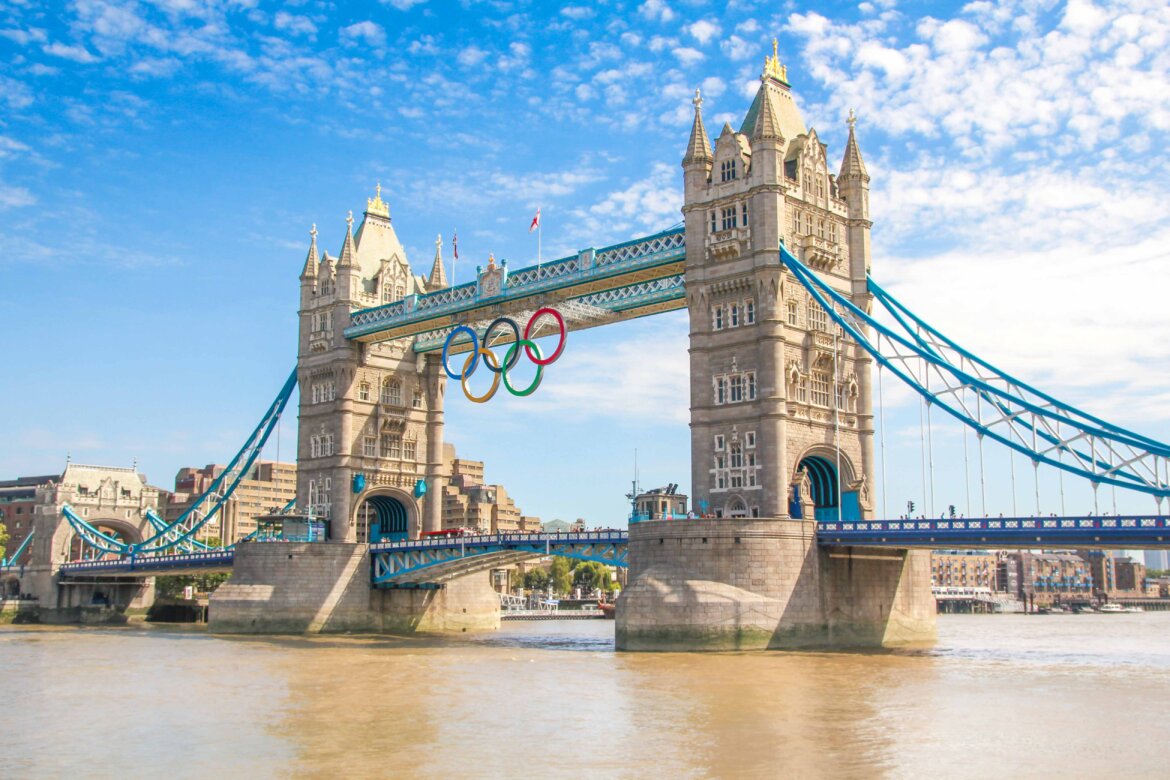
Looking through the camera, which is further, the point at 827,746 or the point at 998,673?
the point at 998,673

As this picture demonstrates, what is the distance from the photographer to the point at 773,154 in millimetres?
65250

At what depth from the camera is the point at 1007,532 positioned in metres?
54.6

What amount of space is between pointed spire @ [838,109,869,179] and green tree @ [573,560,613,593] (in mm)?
119378

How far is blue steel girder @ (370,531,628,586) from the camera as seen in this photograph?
225 feet

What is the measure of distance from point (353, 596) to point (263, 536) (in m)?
11.2

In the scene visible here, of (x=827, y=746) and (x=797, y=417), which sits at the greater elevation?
(x=797, y=417)

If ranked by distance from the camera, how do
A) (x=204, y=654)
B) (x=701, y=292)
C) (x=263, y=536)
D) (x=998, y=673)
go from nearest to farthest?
(x=998, y=673)
(x=204, y=654)
(x=701, y=292)
(x=263, y=536)

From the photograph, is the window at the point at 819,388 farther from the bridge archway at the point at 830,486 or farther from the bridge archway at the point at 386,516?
the bridge archway at the point at 386,516

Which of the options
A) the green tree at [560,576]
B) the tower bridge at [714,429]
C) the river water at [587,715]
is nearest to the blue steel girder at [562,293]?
the tower bridge at [714,429]

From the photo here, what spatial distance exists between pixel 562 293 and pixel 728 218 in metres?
14.9

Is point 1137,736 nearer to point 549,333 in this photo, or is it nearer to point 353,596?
point 549,333

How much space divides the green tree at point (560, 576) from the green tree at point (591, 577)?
1.46 m

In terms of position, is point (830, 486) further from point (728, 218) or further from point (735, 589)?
point (728, 218)

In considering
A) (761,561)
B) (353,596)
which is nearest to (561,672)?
(761,561)
